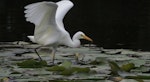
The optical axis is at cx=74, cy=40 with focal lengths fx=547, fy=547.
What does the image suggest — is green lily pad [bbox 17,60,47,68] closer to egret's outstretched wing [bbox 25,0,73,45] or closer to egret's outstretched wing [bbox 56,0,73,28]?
egret's outstretched wing [bbox 25,0,73,45]

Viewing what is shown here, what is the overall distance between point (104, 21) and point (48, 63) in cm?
949

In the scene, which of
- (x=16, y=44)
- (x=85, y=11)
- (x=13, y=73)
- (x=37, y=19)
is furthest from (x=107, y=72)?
(x=85, y=11)

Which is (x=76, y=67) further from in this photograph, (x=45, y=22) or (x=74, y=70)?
(x=45, y=22)

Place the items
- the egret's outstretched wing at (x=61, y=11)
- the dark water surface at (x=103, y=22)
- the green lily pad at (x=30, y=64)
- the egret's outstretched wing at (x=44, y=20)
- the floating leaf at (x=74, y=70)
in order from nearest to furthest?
the floating leaf at (x=74, y=70)
the green lily pad at (x=30, y=64)
the egret's outstretched wing at (x=44, y=20)
the egret's outstretched wing at (x=61, y=11)
the dark water surface at (x=103, y=22)

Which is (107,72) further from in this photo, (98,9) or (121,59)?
(98,9)

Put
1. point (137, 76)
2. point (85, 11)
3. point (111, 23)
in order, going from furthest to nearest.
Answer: point (85, 11), point (111, 23), point (137, 76)

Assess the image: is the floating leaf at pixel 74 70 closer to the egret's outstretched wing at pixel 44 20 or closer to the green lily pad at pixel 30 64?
the green lily pad at pixel 30 64

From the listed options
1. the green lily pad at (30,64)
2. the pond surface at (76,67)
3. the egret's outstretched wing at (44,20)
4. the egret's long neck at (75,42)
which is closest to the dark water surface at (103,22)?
the egret's long neck at (75,42)

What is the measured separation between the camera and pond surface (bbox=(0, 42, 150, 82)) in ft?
25.8

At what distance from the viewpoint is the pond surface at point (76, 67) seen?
25.8 ft

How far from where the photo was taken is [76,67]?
8.44 m

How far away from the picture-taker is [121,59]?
995 cm

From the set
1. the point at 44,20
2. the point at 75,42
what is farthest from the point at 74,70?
the point at 75,42

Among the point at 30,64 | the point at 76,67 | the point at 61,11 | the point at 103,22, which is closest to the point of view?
the point at 76,67
